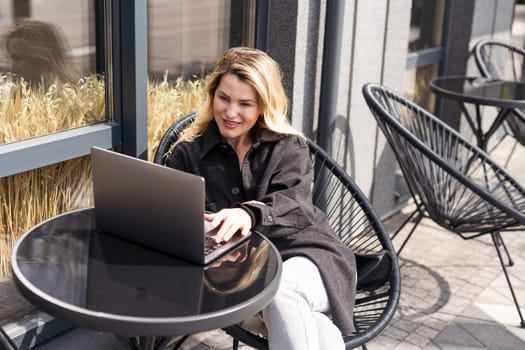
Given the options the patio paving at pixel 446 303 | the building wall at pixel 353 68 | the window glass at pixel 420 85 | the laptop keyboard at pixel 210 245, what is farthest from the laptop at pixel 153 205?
the window glass at pixel 420 85

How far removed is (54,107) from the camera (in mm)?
2752

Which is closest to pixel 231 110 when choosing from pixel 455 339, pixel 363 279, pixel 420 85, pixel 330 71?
pixel 363 279

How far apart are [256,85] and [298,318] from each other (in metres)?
0.73

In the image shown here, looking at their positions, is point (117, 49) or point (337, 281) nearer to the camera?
point (337, 281)

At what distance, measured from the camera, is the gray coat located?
237 centimetres

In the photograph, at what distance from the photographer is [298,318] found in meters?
2.18

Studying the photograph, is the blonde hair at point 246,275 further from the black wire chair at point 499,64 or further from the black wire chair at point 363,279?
the black wire chair at point 499,64

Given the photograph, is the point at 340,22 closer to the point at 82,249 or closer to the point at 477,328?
the point at 477,328

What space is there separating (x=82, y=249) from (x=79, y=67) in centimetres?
98

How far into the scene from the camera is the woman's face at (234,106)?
2359 mm

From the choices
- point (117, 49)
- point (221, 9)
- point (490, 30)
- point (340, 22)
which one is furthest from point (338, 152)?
point (490, 30)

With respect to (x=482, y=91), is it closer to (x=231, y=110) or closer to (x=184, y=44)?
(x=184, y=44)

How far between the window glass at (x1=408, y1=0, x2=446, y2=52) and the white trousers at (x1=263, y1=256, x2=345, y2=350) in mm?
2941

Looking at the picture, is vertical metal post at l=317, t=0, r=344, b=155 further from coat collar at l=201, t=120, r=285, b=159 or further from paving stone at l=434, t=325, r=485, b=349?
coat collar at l=201, t=120, r=285, b=159
